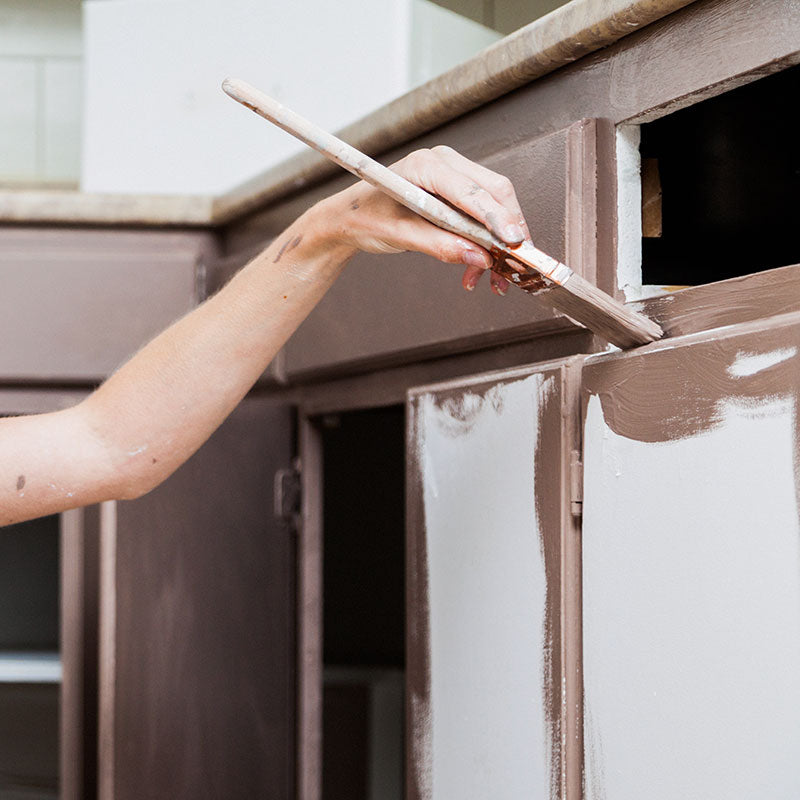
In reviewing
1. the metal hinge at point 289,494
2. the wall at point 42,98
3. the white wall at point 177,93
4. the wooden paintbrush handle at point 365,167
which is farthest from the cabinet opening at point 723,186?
the wall at point 42,98

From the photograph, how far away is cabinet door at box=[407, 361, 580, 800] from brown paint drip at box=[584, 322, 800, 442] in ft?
0.23

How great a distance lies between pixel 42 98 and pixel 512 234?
2429 mm

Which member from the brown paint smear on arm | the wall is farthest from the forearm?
the wall

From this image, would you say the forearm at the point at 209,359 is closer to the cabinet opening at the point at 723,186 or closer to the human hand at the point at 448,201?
the human hand at the point at 448,201

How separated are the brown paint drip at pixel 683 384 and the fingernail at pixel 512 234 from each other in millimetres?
170

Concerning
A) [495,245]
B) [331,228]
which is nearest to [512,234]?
[495,245]

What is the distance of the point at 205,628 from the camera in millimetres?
1614

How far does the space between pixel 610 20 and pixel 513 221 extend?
272 millimetres

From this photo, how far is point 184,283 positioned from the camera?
190cm

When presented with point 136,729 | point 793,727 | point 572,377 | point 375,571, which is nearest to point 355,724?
point 375,571

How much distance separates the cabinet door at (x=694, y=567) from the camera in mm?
774

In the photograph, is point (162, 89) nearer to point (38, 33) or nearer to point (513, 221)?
point (38, 33)

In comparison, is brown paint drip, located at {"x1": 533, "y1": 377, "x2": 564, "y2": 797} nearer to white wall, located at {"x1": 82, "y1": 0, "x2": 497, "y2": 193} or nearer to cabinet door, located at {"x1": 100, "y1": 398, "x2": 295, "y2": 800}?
cabinet door, located at {"x1": 100, "y1": 398, "x2": 295, "y2": 800}

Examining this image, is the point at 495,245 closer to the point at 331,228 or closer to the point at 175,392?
the point at 331,228
